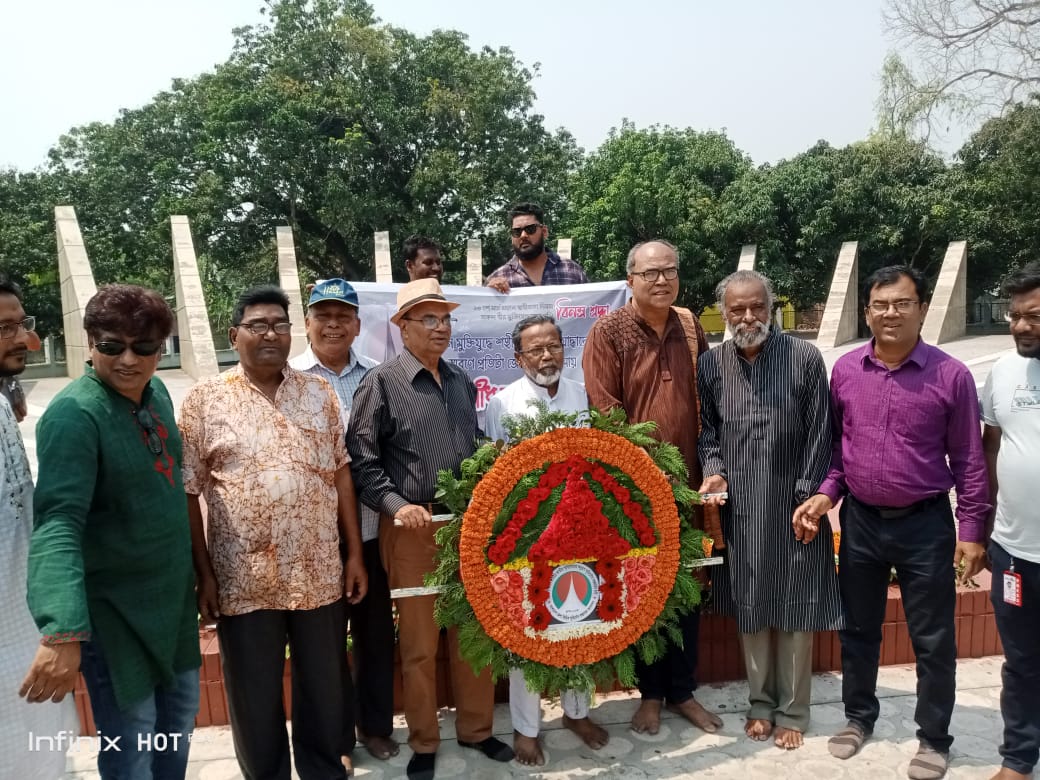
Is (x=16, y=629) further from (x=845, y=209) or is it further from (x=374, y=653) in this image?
(x=845, y=209)

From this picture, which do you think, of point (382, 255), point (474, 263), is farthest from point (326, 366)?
point (382, 255)

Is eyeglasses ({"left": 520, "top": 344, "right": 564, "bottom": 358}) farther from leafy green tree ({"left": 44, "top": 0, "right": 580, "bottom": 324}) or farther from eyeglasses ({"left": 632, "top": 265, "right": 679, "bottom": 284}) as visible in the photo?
leafy green tree ({"left": 44, "top": 0, "right": 580, "bottom": 324})

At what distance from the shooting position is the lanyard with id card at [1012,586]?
9.00 feet

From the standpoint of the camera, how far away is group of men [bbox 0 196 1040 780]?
7.44 ft

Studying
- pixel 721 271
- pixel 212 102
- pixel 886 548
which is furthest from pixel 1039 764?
pixel 212 102

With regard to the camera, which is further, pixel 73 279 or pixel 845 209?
pixel 845 209

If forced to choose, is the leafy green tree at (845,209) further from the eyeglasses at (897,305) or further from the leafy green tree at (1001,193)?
the eyeglasses at (897,305)

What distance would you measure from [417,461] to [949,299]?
19.9 m

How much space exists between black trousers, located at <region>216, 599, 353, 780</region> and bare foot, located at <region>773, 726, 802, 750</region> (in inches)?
75.3

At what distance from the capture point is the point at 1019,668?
2807mm

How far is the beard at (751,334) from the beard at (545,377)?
82 cm

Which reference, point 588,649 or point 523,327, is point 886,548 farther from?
point 523,327

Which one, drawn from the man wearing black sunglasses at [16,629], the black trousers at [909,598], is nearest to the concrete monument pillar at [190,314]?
the man wearing black sunglasses at [16,629]

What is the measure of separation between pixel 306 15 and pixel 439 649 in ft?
89.4
